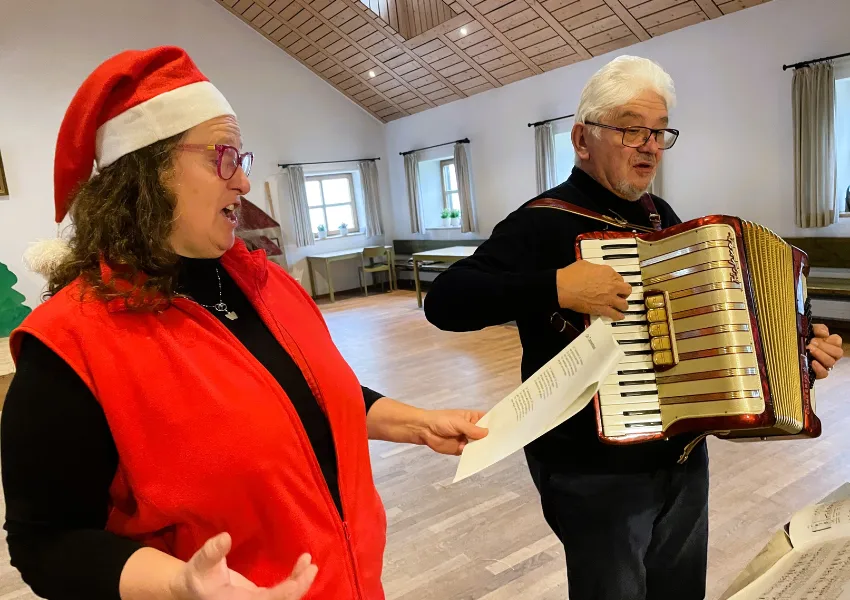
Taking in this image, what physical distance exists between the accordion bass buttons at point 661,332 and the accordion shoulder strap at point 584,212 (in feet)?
0.61

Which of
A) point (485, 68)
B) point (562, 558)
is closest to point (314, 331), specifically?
point (562, 558)

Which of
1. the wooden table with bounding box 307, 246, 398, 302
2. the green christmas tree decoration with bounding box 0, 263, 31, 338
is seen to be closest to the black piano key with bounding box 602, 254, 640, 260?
the green christmas tree decoration with bounding box 0, 263, 31, 338

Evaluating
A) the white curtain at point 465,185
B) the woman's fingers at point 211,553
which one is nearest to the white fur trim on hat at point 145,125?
the woman's fingers at point 211,553

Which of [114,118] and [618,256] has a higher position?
[114,118]

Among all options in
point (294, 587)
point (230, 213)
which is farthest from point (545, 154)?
point (294, 587)

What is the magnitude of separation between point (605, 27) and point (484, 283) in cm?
561

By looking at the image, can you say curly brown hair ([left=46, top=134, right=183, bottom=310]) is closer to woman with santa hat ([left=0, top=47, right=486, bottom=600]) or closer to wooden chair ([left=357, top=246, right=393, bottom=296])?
woman with santa hat ([left=0, top=47, right=486, bottom=600])

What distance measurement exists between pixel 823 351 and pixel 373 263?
8.81m

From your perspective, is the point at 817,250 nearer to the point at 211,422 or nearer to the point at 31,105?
the point at 211,422

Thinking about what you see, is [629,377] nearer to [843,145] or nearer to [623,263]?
[623,263]

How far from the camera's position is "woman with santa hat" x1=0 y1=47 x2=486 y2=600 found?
2.30 feet

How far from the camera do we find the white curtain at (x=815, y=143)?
4.78 m

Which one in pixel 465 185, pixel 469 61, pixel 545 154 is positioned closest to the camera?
pixel 545 154

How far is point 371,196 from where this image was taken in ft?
32.2
